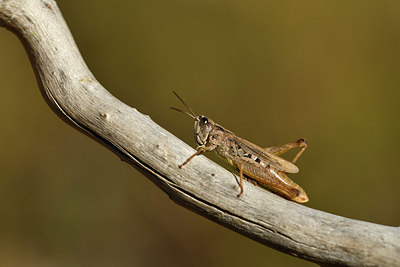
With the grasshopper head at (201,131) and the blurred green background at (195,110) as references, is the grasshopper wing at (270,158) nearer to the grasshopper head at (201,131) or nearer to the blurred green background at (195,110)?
the grasshopper head at (201,131)

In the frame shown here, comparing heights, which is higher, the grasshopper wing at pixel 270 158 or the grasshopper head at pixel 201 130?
the grasshopper wing at pixel 270 158

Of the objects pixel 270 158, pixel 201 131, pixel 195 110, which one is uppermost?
pixel 195 110

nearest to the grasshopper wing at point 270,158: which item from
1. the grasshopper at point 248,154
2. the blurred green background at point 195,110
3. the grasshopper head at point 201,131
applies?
the grasshopper at point 248,154

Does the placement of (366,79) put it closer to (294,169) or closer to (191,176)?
(294,169)

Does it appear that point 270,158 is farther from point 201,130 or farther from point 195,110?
point 195,110

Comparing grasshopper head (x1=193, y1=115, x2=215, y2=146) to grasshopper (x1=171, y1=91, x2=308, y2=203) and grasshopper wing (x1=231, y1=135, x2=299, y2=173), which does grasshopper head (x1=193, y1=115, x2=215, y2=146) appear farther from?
grasshopper wing (x1=231, y1=135, x2=299, y2=173)

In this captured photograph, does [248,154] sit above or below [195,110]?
below

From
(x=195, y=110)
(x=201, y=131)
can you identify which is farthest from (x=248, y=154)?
(x=195, y=110)
